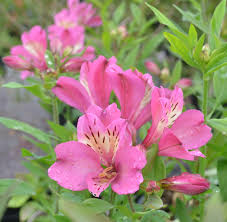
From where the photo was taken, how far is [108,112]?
48 cm

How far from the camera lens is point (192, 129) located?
52cm

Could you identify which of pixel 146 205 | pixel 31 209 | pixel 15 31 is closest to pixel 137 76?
pixel 146 205

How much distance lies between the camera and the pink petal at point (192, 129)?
509 mm

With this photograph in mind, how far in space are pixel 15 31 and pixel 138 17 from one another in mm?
2631

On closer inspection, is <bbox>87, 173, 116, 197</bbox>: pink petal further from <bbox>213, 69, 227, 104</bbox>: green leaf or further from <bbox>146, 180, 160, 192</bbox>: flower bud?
<bbox>213, 69, 227, 104</bbox>: green leaf

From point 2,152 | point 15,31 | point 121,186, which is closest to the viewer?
point 121,186

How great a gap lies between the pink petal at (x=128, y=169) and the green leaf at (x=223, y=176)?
0.61ft

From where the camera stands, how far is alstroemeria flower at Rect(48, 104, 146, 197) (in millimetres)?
456

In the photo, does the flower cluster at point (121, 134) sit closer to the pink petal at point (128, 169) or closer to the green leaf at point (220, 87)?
the pink petal at point (128, 169)

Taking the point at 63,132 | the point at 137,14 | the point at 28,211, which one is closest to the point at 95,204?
the point at 63,132

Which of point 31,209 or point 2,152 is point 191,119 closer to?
point 31,209

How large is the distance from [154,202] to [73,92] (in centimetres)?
24

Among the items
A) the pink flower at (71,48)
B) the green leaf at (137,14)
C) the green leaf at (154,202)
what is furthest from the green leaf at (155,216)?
the green leaf at (137,14)

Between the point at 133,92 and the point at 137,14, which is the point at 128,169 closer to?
the point at 133,92
